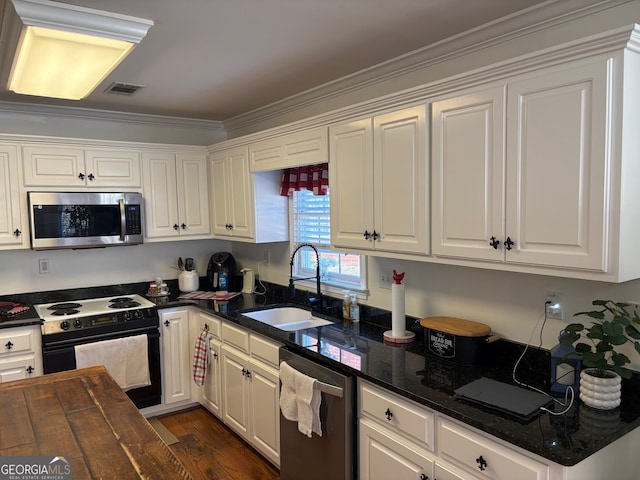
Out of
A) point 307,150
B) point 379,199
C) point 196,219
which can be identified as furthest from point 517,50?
point 196,219

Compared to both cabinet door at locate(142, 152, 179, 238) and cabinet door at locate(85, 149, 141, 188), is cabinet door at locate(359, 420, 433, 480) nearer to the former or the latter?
cabinet door at locate(142, 152, 179, 238)

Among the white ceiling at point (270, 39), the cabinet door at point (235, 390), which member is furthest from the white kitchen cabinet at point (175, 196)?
the cabinet door at point (235, 390)

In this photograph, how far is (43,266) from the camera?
3760 millimetres

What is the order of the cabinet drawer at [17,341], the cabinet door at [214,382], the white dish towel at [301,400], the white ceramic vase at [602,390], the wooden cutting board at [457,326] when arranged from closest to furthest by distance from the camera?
the white ceramic vase at [602,390] < the wooden cutting board at [457,326] < the white dish towel at [301,400] < the cabinet drawer at [17,341] < the cabinet door at [214,382]

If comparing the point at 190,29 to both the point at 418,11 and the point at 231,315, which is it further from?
the point at 231,315

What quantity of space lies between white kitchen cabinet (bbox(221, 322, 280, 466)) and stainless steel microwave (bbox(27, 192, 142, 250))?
115cm

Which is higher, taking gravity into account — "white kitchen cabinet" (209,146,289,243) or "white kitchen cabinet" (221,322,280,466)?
"white kitchen cabinet" (209,146,289,243)

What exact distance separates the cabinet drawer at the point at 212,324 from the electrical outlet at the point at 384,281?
121 cm

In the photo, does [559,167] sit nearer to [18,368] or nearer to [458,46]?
[458,46]

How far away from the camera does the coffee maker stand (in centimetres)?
420

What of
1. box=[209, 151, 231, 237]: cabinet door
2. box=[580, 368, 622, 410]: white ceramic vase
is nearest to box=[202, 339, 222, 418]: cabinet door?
box=[209, 151, 231, 237]: cabinet door

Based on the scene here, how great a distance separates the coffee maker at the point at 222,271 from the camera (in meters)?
4.20

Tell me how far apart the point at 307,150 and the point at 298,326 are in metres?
1.18
